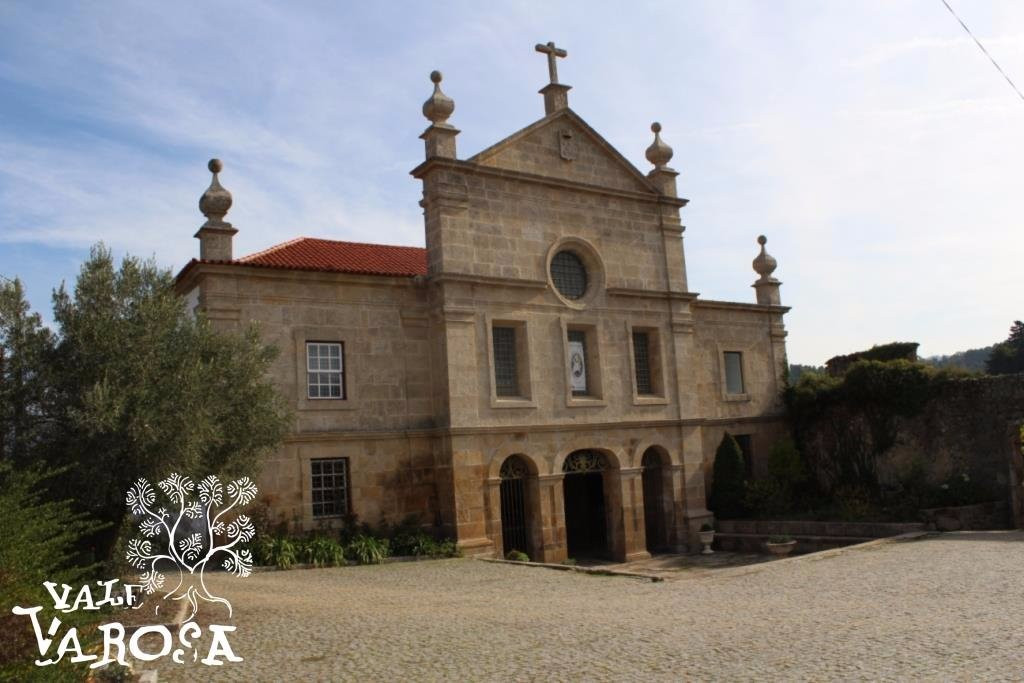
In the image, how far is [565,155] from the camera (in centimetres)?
2203

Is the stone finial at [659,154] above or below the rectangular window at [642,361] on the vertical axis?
above

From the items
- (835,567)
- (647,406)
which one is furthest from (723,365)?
(835,567)

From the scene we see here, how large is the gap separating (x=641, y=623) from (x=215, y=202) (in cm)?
1309

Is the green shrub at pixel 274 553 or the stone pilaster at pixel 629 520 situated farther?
the stone pilaster at pixel 629 520

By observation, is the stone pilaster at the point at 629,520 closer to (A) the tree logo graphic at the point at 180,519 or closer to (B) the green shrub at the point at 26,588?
(A) the tree logo graphic at the point at 180,519

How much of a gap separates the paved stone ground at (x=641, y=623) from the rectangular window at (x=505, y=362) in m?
5.52

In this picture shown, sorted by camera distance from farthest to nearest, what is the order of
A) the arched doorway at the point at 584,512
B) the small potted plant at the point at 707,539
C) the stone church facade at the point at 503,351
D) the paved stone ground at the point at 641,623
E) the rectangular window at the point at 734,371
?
the rectangular window at the point at 734,371, the arched doorway at the point at 584,512, the small potted plant at the point at 707,539, the stone church facade at the point at 503,351, the paved stone ground at the point at 641,623

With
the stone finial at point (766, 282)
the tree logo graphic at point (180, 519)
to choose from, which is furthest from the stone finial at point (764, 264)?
the tree logo graphic at point (180, 519)

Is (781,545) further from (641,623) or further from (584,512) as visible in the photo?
(641,623)

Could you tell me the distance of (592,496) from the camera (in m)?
24.6

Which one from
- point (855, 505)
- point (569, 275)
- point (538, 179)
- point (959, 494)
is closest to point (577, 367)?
point (569, 275)

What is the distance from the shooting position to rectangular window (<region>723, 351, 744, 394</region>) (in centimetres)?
2625

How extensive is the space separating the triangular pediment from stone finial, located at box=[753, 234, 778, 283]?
6012mm

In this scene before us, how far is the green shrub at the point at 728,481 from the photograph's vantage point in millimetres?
23531
